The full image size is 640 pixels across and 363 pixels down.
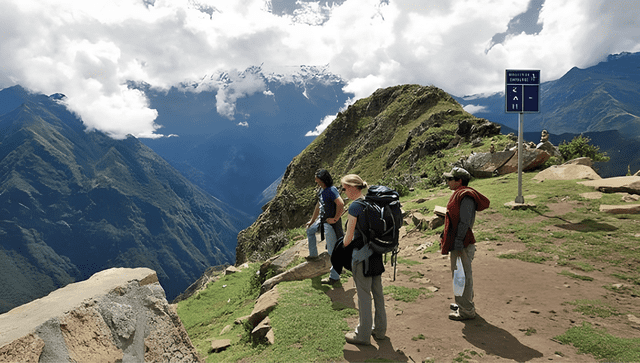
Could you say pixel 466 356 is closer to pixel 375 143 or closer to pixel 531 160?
pixel 531 160

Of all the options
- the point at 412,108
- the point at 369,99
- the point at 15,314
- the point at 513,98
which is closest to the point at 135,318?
the point at 15,314

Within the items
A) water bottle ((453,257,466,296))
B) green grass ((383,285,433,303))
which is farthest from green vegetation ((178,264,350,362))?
water bottle ((453,257,466,296))

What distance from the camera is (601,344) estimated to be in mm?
4840

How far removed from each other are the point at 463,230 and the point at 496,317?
1.93m

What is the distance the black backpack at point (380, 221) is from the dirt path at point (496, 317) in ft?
5.66

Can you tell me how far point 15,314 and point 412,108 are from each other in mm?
54537

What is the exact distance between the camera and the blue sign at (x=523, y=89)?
14391 millimetres

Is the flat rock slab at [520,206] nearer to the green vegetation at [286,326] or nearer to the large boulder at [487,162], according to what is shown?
the large boulder at [487,162]

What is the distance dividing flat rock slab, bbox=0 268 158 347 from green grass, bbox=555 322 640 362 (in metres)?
6.52

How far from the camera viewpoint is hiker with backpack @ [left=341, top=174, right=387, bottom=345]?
186 inches

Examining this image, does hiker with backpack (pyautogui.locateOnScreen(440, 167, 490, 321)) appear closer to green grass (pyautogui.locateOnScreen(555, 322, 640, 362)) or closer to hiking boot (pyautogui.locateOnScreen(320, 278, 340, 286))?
green grass (pyautogui.locateOnScreen(555, 322, 640, 362))

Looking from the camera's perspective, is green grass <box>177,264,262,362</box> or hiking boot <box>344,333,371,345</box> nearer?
hiking boot <box>344,333,371,345</box>

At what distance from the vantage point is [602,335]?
16.7ft

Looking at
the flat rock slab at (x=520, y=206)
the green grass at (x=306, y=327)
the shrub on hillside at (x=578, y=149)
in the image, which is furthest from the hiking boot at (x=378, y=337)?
the shrub on hillside at (x=578, y=149)
